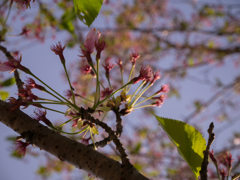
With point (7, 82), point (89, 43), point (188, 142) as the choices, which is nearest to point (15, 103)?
point (89, 43)

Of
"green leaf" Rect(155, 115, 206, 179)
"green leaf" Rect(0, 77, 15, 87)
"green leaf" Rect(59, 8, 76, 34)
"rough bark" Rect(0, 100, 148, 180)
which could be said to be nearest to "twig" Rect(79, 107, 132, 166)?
"rough bark" Rect(0, 100, 148, 180)

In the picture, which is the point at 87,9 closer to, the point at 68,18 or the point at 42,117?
the point at 42,117

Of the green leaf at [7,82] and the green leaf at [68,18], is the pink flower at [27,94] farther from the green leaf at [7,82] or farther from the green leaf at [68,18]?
the green leaf at [68,18]

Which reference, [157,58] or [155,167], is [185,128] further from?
[157,58]

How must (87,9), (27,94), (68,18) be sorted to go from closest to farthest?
(87,9) → (27,94) → (68,18)

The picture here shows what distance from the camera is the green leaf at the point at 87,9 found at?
2.41ft

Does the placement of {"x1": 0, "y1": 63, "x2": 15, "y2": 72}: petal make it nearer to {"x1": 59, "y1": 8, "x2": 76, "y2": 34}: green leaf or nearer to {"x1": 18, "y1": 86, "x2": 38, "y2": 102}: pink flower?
{"x1": 18, "y1": 86, "x2": 38, "y2": 102}: pink flower

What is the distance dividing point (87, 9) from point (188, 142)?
66cm

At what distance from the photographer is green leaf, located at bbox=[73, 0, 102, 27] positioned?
0.73 m

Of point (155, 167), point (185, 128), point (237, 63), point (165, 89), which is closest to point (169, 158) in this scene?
point (155, 167)

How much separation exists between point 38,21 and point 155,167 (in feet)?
12.1

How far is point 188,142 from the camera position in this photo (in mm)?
817

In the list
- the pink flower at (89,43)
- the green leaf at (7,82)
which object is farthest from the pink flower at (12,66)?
the green leaf at (7,82)

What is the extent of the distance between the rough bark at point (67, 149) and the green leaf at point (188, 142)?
0.76ft
